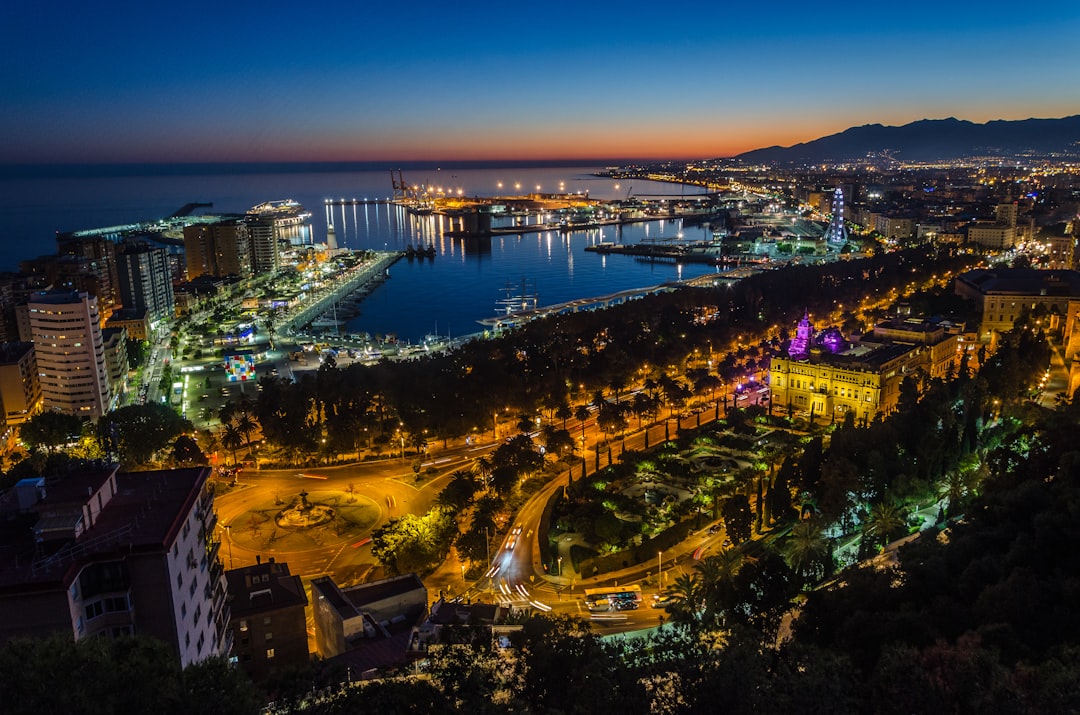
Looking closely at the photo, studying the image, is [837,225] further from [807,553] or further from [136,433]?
[136,433]

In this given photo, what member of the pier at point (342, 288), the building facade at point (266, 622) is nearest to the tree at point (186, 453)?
the building facade at point (266, 622)

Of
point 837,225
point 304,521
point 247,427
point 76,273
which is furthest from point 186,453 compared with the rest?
point 837,225

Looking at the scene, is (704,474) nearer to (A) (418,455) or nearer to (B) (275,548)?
(A) (418,455)

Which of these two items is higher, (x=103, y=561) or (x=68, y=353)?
(x=103, y=561)

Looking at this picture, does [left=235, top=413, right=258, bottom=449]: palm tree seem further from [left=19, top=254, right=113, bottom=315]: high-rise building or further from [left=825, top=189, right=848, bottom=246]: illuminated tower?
[left=825, top=189, right=848, bottom=246]: illuminated tower

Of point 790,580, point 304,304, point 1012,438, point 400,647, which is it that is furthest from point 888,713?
point 304,304

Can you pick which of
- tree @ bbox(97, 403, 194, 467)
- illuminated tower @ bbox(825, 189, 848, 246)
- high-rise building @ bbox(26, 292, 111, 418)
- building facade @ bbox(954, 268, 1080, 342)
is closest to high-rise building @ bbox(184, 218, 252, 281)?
high-rise building @ bbox(26, 292, 111, 418)
